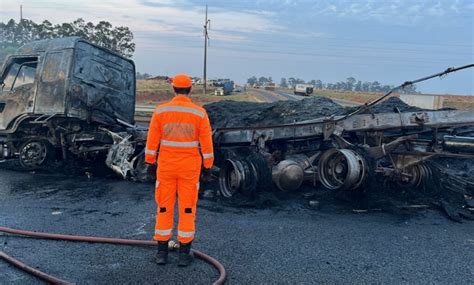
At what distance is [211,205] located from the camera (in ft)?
21.1

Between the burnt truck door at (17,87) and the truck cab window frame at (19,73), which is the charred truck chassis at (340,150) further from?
the truck cab window frame at (19,73)

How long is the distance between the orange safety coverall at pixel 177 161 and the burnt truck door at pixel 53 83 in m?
4.55

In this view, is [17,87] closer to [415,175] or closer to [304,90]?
[415,175]

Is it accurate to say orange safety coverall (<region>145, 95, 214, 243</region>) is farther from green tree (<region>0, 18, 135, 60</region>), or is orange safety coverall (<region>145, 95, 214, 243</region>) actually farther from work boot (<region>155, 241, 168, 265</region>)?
green tree (<region>0, 18, 135, 60</region>)

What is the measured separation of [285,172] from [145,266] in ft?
9.76

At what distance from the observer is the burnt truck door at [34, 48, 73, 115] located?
818 centimetres

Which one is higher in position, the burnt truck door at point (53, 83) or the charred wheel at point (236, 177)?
the burnt truck door at point (53, 83)

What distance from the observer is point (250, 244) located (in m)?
4.85

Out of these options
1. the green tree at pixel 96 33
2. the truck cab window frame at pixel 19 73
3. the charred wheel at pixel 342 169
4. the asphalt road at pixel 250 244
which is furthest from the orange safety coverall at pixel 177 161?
the green tree at pixel 96 33

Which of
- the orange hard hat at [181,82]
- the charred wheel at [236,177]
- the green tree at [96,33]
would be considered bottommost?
the charred wheel at [236,177]

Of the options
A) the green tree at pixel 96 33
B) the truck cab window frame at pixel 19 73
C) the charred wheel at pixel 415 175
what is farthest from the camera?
the green tree at pixel 96 33

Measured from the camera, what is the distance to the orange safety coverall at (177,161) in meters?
4.23

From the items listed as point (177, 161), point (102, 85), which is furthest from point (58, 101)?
point (177, 161)

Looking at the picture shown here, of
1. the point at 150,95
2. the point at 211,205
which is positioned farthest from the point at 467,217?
the point at 150,95
